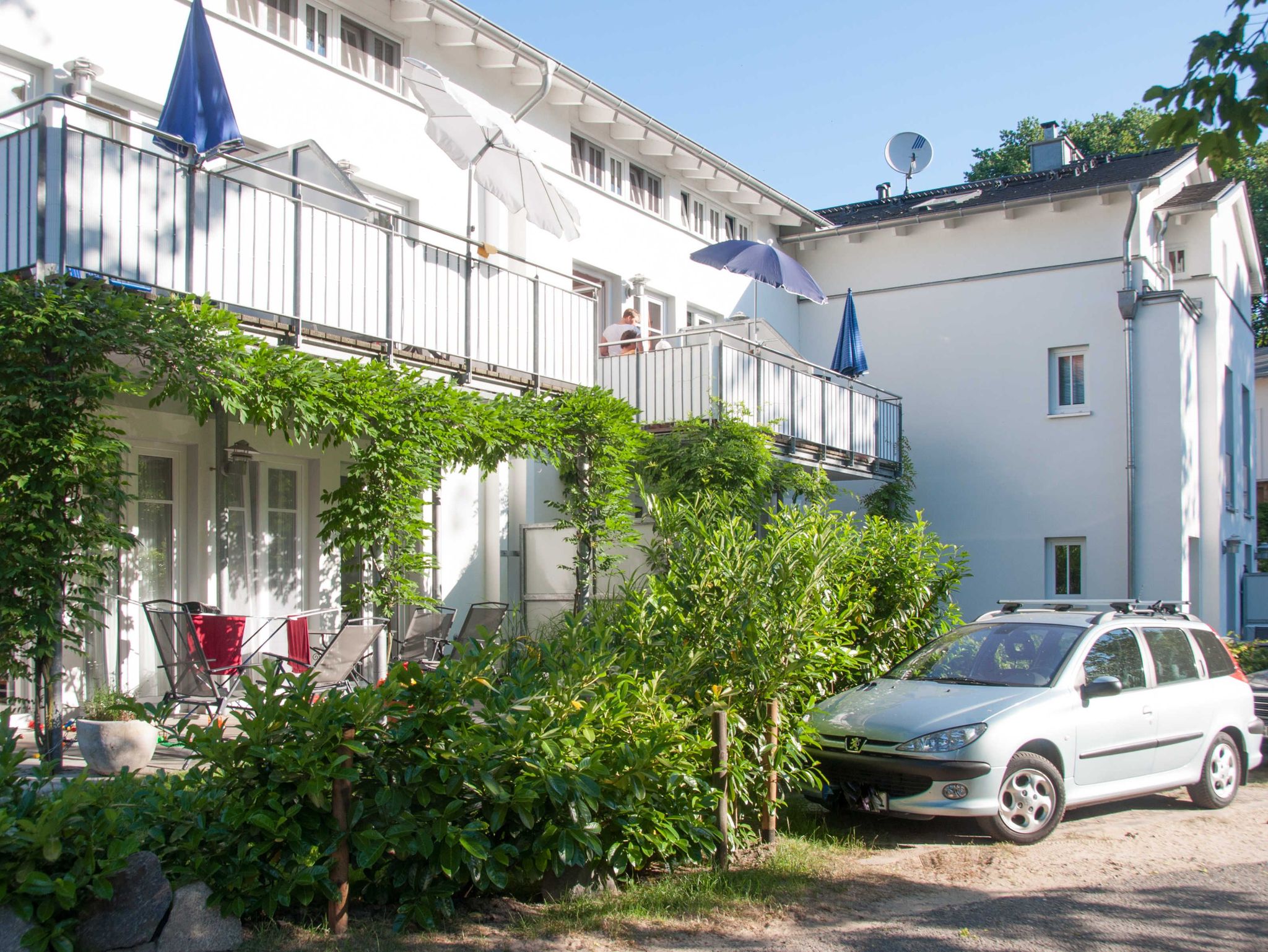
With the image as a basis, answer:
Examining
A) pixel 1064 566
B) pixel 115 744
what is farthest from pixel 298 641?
pixel 1064 566

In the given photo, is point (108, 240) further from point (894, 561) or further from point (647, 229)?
point (647, 229)

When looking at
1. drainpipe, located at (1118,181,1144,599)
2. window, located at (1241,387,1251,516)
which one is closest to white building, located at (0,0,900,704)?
drainpipe, located at (1118,181,1144,599)

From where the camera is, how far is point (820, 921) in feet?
18.8

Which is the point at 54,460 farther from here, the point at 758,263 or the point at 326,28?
the point at 758,263

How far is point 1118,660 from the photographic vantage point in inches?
338

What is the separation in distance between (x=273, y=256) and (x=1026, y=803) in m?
6.68

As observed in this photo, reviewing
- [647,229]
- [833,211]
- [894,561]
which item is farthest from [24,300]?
[833,211]

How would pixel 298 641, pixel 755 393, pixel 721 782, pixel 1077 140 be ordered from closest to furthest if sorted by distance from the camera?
pixel 721 782 < pixel 298 641 < pixel 755 393 < pixel 1077 140

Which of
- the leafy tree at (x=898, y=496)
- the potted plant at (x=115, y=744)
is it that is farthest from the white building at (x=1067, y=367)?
the potted plant at (x=115, y=744)

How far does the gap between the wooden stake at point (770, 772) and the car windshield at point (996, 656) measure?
2027mm

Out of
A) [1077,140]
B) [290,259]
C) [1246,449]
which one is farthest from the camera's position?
[1077,140]

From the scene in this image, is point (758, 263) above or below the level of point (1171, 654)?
above

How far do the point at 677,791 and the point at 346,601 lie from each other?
4.35 meters

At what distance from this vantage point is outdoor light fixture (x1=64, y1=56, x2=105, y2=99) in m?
9.13
